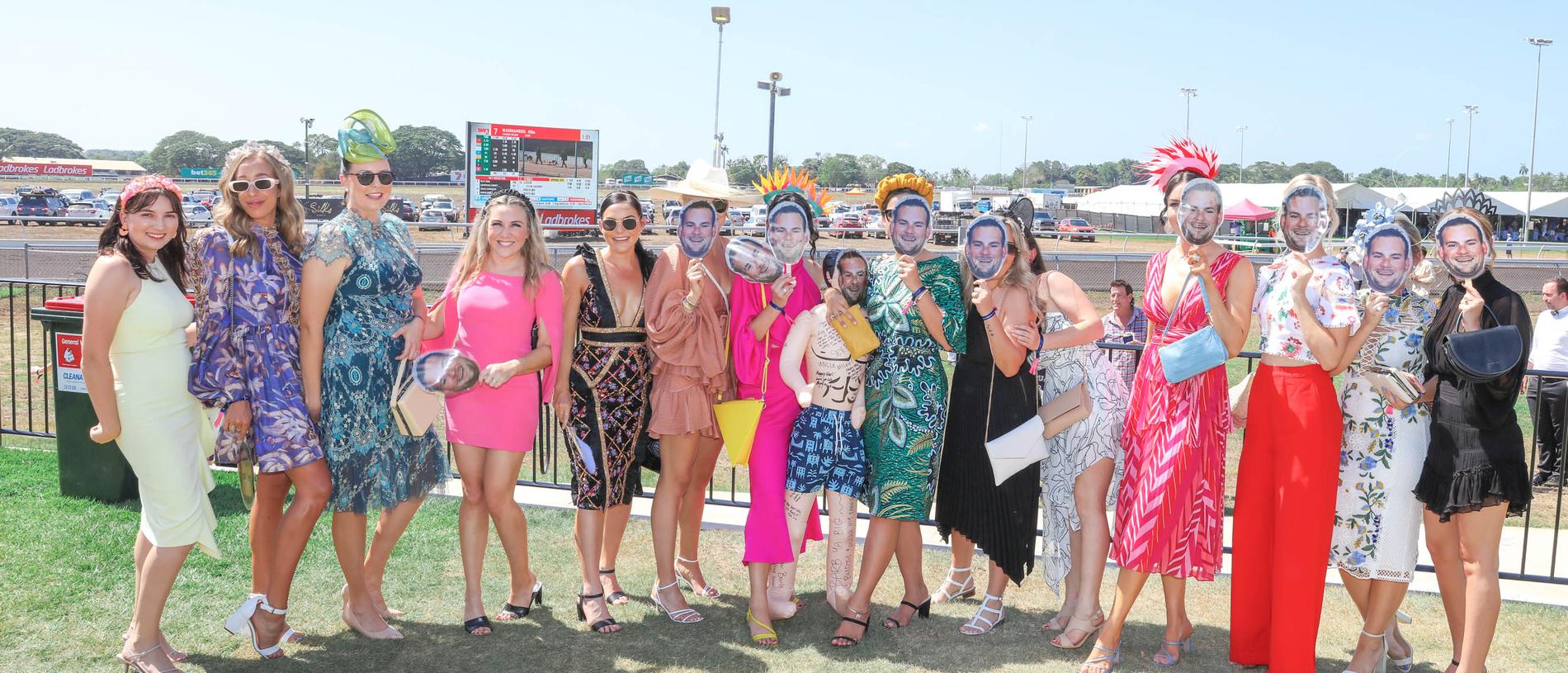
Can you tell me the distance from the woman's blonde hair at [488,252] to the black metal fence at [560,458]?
137 centimetres

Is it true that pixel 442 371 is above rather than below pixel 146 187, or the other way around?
below

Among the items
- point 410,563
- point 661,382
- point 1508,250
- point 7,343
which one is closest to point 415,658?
point 410,563

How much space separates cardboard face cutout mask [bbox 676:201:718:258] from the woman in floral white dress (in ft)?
7.96

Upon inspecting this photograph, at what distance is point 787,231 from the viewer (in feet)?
14.6

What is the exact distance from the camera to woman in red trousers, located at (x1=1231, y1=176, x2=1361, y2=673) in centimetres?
404

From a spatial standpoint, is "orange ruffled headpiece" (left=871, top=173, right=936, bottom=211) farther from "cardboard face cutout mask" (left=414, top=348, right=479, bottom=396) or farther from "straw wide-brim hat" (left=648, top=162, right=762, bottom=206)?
"cardboard face cutout mask" (left=414, top=348, right=479, bottom=396)

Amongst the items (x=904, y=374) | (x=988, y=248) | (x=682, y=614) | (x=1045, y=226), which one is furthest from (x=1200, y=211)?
(x=1045, y=226)

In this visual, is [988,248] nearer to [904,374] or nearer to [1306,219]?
[904,374]

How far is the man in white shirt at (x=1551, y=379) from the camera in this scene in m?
8.58

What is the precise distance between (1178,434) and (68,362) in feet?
18.6

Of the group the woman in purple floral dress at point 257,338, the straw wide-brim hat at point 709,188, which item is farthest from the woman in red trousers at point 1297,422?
the woman in purple floral dress at point 257,338

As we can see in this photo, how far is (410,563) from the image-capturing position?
5.42 meters

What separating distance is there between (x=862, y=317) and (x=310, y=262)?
2.08 meters

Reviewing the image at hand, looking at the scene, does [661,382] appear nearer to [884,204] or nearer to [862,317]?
[862,317]
